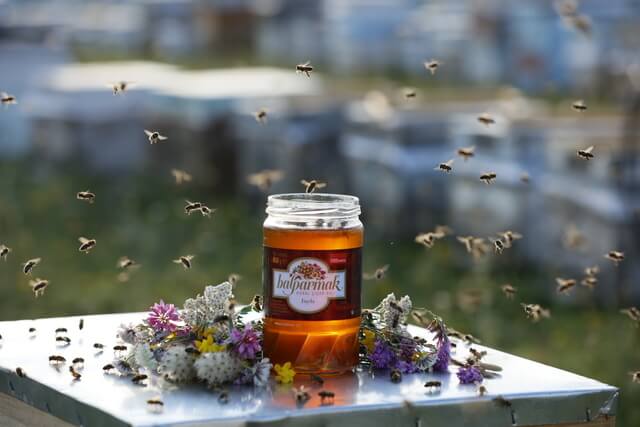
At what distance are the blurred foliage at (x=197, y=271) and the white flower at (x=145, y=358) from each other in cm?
299

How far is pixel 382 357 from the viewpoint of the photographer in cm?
281

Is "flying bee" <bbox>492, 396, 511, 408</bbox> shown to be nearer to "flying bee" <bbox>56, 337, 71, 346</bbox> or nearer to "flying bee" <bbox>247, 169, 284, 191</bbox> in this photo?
"flying bee" <bbox>56, 337, 71, 346</bbox>

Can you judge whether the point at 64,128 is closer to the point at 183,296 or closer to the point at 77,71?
the point at 77,71

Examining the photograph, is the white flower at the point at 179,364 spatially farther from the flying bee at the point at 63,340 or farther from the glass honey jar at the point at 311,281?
the flying bee at the point at 63,340

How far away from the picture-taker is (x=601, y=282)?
24.9ft

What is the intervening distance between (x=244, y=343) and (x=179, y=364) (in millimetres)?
139

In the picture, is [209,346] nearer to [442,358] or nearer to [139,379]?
[139,379]

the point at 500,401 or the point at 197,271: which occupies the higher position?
the point at 500,401

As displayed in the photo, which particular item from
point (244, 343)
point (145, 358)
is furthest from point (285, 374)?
point (145, 358)

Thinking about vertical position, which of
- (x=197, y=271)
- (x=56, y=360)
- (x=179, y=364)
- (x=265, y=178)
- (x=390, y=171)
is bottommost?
(x=197, y=271)

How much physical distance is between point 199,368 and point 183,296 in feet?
18.3

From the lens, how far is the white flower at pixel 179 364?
103 inches

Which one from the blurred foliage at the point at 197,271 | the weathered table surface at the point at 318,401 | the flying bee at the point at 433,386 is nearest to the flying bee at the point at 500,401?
the weathered table surface at the point at 318,401

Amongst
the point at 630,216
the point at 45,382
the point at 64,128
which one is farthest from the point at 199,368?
the point at 64,128
